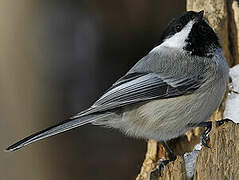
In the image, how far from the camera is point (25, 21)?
4.53 meters

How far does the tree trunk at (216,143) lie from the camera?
7.66 ft

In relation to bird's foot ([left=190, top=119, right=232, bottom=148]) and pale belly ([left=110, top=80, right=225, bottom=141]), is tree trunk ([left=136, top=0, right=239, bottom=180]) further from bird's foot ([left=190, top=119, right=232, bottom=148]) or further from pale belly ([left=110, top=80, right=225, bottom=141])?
pale belly ([left=110, top=80, right=225, bottom=141])

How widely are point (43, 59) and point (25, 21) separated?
353 millimetres

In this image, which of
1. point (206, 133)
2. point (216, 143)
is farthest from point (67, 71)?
point (216, 143)

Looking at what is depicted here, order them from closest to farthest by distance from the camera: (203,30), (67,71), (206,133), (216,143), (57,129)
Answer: (216,143) < (57,129) < (206,133) < (203,30) < (67,71)

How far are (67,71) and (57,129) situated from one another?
2.18m

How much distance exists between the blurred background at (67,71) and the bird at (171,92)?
1.65m

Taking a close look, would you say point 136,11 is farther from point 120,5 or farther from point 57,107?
point 57,107

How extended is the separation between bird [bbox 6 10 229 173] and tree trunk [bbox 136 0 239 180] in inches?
10.9

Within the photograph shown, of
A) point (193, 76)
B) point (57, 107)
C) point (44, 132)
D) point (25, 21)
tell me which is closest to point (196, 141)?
point (193, 76)

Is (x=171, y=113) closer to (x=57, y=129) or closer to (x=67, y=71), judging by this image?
(x=57, y=129)

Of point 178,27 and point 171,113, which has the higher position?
point 178,27

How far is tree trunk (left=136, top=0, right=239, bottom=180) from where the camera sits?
2336mm

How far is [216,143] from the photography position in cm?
239
